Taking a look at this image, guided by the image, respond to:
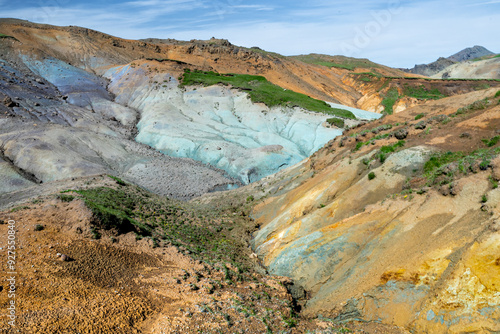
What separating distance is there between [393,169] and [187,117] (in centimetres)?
3709

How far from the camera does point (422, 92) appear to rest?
3120 inches

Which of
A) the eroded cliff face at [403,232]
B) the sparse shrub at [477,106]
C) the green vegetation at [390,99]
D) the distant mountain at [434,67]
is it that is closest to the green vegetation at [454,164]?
the eroded cliff face at [403,232]

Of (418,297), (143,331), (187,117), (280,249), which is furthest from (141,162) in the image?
(418,297)

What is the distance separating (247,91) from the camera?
57000 mm

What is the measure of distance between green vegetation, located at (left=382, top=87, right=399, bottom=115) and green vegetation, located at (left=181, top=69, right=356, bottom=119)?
25451mm

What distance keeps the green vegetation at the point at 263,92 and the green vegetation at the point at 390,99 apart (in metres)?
25.5

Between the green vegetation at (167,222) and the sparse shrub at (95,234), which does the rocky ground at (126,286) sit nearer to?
the sparse shrub at (95,234)

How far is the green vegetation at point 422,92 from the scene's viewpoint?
77.5 meters

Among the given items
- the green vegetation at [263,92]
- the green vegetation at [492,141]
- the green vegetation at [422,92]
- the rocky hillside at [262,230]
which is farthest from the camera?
the green vegetation at [422,92]

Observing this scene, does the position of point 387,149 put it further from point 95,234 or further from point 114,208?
point 95,234

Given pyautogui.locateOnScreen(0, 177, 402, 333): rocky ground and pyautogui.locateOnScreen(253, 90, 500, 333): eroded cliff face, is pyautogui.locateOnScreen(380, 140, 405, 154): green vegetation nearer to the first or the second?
pyautogui.locateOnScreen(253, 90, 500, 333): eroded cliff face

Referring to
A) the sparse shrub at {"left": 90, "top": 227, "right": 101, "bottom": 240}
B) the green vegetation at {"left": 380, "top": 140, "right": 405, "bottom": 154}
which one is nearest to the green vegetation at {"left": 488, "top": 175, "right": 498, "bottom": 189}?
the green vegetation at {"left": 380, "top": 140, "right": 405, "bottom": 154}

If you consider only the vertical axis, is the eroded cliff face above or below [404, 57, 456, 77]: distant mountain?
below

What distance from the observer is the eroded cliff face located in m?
10.1
